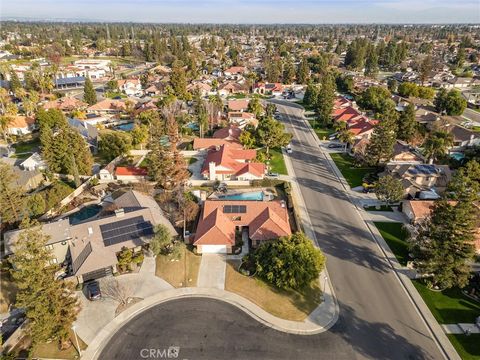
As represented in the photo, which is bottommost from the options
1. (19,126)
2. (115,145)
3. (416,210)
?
(19,126)

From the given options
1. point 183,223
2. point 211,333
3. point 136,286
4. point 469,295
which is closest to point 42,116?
point 183,223

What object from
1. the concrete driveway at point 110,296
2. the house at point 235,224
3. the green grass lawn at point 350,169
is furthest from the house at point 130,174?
the green grass lawn at point 350,169

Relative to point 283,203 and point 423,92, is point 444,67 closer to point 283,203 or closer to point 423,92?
point 423,92

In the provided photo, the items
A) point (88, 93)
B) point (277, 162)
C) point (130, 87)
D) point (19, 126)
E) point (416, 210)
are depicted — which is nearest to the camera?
point (416, 210)

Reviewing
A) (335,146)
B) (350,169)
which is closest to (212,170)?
(350,169)

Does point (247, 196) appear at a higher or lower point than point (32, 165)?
lower

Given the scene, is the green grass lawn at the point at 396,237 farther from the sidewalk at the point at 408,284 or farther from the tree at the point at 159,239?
the tree at the point at 159,239

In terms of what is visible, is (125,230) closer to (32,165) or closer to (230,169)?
(230,169)

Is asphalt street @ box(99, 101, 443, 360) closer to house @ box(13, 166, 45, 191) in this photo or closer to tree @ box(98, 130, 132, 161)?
house @ box(13, 166, 45, 191)
